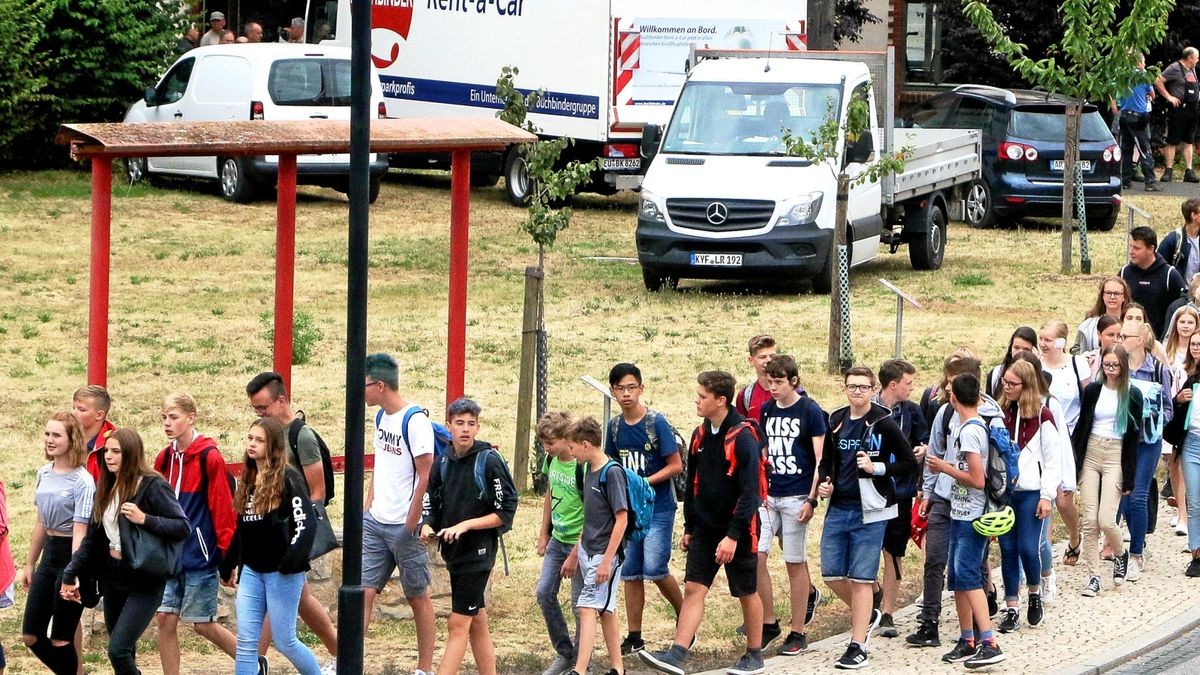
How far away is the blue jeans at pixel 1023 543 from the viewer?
1020 centimetres

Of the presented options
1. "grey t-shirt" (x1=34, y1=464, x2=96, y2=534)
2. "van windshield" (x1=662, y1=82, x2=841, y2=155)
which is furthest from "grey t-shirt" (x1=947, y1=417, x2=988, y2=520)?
"van windshield" (x1=662, y1=82, x2=841, y2=155)

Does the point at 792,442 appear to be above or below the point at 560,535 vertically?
above

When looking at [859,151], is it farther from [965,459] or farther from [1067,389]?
[965,459]

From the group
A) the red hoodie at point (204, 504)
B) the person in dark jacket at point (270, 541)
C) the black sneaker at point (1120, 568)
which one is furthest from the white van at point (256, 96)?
the person in dark jacket at point (270, 541)

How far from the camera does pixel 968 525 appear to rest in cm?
982

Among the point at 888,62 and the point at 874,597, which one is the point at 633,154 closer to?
the point at 888,62

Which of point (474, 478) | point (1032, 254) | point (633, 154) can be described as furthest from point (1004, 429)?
point (633, 154)

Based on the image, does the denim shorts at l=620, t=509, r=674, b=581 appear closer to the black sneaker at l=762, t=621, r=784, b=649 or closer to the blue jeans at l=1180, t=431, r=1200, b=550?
the black sneaker at l=762, t=621, r=784, b=649

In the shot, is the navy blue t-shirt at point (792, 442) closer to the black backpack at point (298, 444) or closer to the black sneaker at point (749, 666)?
the black sneaker at point (749, 666)

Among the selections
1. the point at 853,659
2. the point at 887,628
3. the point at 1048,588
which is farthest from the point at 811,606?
the point at 1048,588

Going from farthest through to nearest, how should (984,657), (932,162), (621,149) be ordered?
(621,149) → (932,162) → (984,657)

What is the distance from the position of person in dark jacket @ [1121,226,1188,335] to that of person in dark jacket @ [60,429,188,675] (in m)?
8.02

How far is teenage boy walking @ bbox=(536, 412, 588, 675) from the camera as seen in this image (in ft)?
29.8

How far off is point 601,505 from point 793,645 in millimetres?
1604
